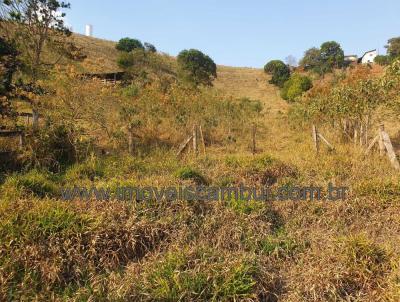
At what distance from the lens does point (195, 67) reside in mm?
24906

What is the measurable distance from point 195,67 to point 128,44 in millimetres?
10000

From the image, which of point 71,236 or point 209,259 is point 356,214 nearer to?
point 209,259

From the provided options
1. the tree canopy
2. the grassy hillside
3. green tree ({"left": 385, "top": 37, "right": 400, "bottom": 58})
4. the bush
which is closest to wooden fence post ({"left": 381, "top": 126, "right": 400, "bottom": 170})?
the grassy hillside

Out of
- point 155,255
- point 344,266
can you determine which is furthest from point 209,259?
point 344,266

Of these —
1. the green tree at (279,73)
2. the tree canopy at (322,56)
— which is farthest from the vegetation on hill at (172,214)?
the tree canopy at (322,56)

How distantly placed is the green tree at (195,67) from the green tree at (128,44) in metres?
6.66

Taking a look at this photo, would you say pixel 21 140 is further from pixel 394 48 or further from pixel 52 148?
pixel 394 48

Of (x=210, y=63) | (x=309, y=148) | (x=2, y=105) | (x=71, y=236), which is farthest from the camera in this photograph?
(x=210, y=63)

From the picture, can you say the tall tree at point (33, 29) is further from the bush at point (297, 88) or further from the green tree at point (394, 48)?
the green tree at point (394, 48)

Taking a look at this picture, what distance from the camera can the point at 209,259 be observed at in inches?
140

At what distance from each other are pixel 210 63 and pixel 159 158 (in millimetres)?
21418

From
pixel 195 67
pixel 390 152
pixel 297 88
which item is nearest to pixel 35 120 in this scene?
pixel 390 152

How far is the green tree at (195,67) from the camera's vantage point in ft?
75.9

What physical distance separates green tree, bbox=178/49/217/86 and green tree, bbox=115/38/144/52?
666cm
